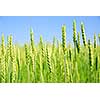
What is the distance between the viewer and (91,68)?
2.83m

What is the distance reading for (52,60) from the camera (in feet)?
9.39

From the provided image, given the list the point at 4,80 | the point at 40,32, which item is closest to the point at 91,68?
the point at 40,32

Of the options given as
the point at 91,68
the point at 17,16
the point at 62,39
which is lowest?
the point at 91,68

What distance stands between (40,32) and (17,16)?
0.72 feet

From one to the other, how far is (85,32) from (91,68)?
0.92ft

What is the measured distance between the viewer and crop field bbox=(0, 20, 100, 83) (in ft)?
9.27

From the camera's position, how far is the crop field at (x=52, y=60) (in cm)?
282
